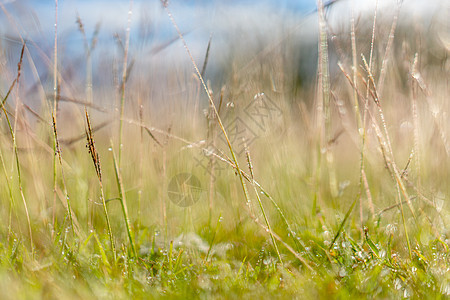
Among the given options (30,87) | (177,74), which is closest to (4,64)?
(30,87)

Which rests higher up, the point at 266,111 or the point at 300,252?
the point at 266,111

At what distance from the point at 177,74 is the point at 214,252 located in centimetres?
89

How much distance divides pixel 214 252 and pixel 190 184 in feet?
1.67

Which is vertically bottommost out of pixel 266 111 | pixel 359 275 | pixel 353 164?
pixel 353 164

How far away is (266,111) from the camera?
191 centimetres

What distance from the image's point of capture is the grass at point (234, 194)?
982 mm

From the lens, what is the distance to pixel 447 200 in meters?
1.45

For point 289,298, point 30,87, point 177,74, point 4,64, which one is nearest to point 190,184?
point 177,74

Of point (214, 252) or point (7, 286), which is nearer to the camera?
point (7, 286)

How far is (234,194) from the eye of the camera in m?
1.50

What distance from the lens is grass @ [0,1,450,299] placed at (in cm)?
98

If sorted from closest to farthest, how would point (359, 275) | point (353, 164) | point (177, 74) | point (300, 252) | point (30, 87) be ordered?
1. point (359, 275)
2. point (300, 252)
3. point (30, 87)
4. point (177, 74)
5. point (353, 164)

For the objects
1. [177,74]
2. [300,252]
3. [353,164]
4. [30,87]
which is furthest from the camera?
[353,164]

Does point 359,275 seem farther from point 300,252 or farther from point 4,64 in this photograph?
point 4,64
